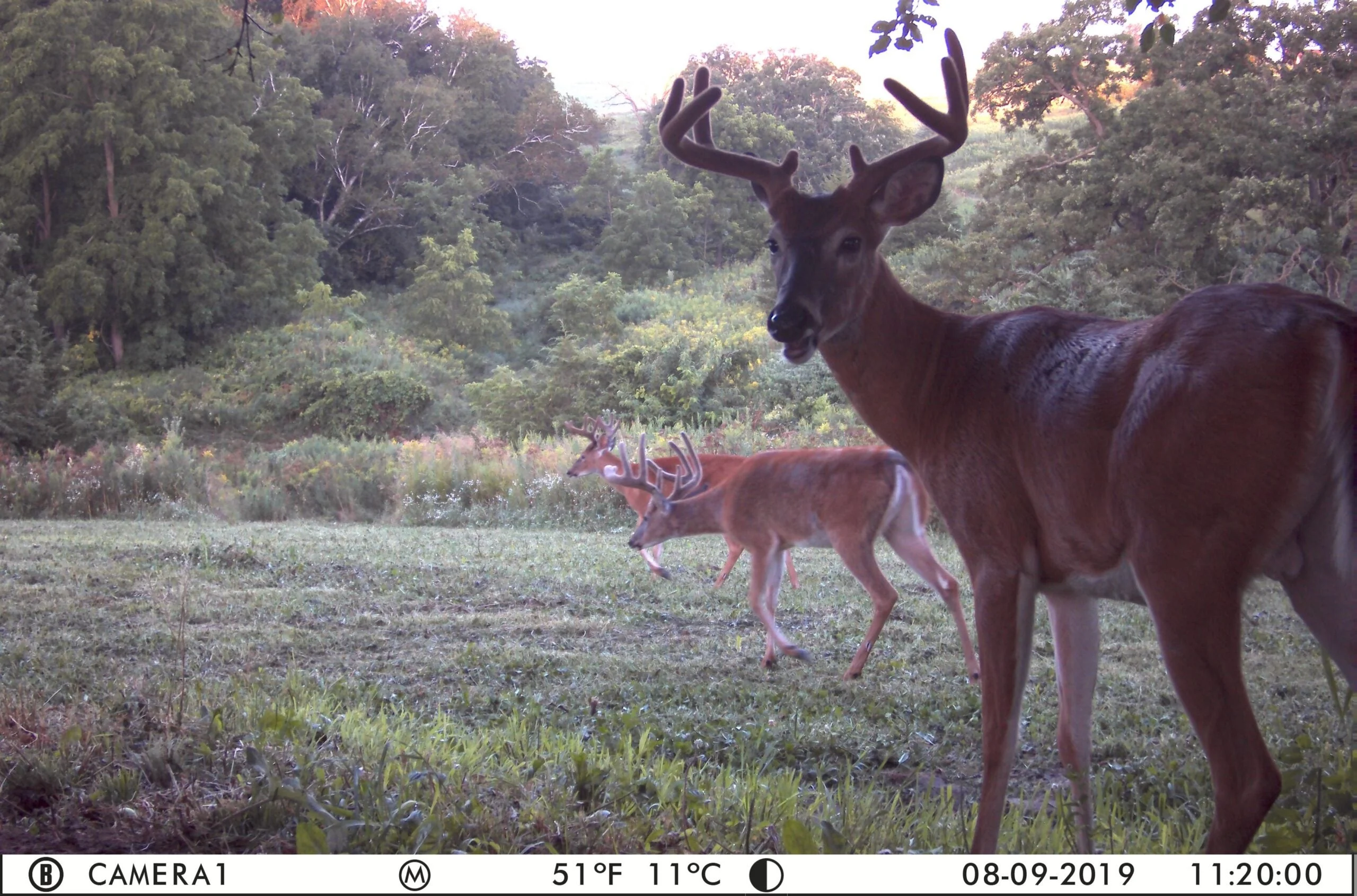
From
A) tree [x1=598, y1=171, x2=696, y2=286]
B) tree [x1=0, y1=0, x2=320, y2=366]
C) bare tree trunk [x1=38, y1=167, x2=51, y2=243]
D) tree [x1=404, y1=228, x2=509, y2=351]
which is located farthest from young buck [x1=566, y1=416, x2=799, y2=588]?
bare tree trunk [x1=38, y1=167, x2=51, y2=243]

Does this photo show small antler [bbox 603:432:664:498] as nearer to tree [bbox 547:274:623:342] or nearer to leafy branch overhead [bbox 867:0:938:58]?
leafy branch overhead [bbox 867:0:938:58]

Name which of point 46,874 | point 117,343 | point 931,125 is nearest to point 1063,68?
point 931,125

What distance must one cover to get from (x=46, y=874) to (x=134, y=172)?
95.9 feet

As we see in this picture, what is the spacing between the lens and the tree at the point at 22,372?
63.8 ft

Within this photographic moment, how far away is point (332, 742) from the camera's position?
3369mm

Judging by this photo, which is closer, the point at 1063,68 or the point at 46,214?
the point at 1063,68

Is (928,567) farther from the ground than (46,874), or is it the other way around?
(46,874)

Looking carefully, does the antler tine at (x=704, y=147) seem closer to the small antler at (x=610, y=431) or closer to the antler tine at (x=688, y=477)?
the antler tine at (x=688, y=477)

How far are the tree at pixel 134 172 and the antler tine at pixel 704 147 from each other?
2424cm

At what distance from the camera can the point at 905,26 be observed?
12.5 ft

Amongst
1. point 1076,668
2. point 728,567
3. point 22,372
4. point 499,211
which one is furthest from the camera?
point 499,211

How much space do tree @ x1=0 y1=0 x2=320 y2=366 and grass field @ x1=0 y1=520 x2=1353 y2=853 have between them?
2082 cm

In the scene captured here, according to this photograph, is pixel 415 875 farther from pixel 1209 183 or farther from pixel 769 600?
pixel 1209 183

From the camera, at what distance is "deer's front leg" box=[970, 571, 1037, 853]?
9.47ft
